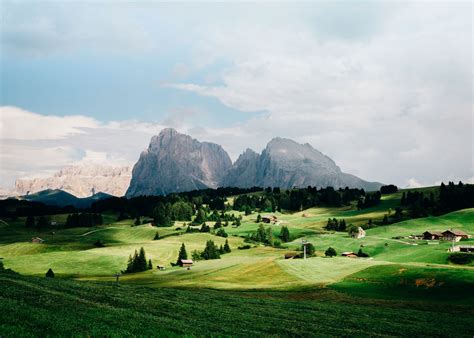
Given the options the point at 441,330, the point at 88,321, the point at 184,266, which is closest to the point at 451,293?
the point at 441,330

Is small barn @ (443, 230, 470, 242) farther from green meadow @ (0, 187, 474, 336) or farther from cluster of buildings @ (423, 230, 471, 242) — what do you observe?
green meadow @ (0, 187, 474, 336)

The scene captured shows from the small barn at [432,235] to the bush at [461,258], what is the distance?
64.7 m

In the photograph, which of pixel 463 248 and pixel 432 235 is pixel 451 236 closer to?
pixel 432 235

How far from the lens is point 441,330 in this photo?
140 feet

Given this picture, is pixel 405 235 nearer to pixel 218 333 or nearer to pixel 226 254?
pixel 226 254

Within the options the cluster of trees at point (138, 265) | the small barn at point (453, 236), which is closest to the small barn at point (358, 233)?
the small barn at point (453, 236)

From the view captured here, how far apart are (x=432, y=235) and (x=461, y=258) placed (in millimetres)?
70629

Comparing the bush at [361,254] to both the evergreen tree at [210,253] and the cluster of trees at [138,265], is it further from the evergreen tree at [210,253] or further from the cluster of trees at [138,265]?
the cluster of trees at [138,265]

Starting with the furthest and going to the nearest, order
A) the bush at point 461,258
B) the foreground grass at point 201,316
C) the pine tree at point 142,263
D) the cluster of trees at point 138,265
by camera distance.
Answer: the pine tree at point 142,263, the cluster of trees at point 138,265, the bush at point 461,258, the foreground grass at point 201,316

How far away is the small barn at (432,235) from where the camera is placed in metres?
171

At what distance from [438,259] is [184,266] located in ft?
273

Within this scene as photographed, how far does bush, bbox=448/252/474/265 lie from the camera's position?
10501 centimetres

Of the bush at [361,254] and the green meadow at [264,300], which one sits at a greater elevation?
the green meadow at [264,300]

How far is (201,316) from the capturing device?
41.1 meters
